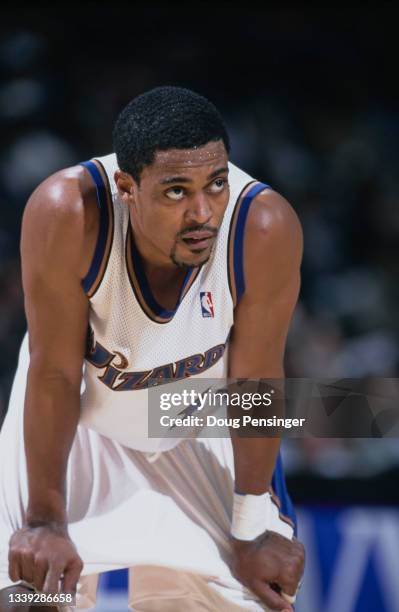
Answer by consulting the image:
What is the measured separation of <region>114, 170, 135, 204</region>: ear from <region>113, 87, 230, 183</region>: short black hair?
0.03 metres

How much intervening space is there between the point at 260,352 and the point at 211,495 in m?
0.49

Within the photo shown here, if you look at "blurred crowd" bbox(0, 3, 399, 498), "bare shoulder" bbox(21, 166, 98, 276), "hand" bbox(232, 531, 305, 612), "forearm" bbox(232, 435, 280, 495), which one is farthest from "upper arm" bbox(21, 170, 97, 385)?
"blurred crowd" bbox(0, 3, 399, 498)

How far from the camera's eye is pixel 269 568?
9.10 ft

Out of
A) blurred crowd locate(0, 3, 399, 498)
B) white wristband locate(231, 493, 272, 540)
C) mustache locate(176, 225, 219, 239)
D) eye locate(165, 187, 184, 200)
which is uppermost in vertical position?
blurred crowd locate(0, 3, 399, 498)

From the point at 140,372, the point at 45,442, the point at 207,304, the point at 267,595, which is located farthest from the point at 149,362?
the point at 267,595

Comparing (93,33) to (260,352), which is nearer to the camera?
(260,352)

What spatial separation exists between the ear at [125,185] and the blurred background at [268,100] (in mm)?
3416

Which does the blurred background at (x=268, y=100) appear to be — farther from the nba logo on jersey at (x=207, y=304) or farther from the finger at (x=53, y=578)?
the finger at (x=53, y=578)

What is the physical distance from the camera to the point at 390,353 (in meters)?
5.61

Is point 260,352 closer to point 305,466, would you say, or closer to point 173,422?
point 173,422

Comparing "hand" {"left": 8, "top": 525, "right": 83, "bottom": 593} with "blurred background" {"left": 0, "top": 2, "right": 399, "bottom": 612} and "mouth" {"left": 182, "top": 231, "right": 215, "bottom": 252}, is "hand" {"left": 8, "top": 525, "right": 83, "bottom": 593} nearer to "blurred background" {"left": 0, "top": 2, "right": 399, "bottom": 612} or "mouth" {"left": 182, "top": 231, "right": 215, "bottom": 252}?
"mouth" {"left": 182, "top": 231, "right": 215, "bottom": 252}

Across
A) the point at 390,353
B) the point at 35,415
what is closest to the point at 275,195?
the point at 35,415

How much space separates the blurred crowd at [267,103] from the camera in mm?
6215

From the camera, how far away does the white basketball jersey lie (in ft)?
8.42
